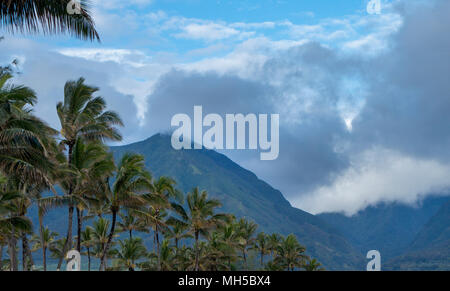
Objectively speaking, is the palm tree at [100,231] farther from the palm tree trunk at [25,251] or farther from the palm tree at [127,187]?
the palm tree at [127,187]

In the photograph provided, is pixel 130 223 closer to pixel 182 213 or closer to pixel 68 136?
pixel 182 213

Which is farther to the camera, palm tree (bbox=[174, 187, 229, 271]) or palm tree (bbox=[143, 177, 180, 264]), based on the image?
palm tree (bbox=[174, 187, 229, 271])

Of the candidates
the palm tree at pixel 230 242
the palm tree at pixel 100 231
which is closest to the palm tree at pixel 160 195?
the palm tree at pixel 100 231

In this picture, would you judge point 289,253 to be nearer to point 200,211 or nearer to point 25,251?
point 200,211

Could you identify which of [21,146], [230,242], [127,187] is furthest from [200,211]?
[21,146]

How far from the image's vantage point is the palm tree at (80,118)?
3650 centimetres

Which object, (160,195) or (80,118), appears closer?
(80,118)

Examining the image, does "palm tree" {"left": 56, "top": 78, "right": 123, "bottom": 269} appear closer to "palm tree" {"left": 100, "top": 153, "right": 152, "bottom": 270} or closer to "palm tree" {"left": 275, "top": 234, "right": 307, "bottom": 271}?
"palm tree" {"left": 100, "top": 153, "right": 152, "bottom": 270}

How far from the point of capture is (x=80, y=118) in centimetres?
3644

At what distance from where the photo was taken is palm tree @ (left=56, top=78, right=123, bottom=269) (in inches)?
1437

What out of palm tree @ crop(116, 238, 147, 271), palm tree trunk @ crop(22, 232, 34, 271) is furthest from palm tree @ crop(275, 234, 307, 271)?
palm tree trunk @ crop(22, 232, 34, 271)
